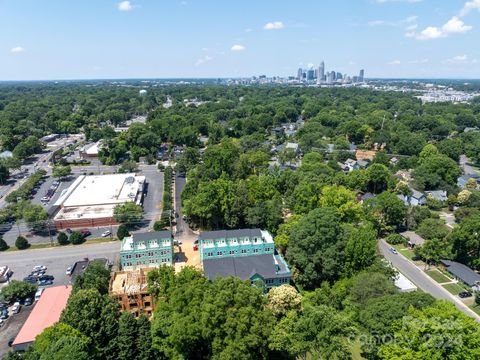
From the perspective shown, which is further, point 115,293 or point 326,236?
point 326,236

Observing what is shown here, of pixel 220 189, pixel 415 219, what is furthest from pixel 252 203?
pixel 415 219

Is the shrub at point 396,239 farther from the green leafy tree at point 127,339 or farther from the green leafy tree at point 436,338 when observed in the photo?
the green leafy tree at point 127,339

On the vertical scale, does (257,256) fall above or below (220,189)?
below

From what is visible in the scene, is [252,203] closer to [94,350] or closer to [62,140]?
[94,350]

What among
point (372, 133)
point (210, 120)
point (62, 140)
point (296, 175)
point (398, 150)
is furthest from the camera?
point (210, 120)

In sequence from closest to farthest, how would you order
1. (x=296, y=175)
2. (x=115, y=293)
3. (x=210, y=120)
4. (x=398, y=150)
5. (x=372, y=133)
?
(x=115, y=293) < (x=296, y=175) < (x=398, y=150) < (x=372, y=133) < (x=210, y=120)

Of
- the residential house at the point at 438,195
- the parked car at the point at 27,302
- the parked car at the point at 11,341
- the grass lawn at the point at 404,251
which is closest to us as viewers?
the parked car at the point at 11,341

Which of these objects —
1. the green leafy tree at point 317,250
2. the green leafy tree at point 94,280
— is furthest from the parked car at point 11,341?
the green leafy tree at point 317,250

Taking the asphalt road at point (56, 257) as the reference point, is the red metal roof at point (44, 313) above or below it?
above
